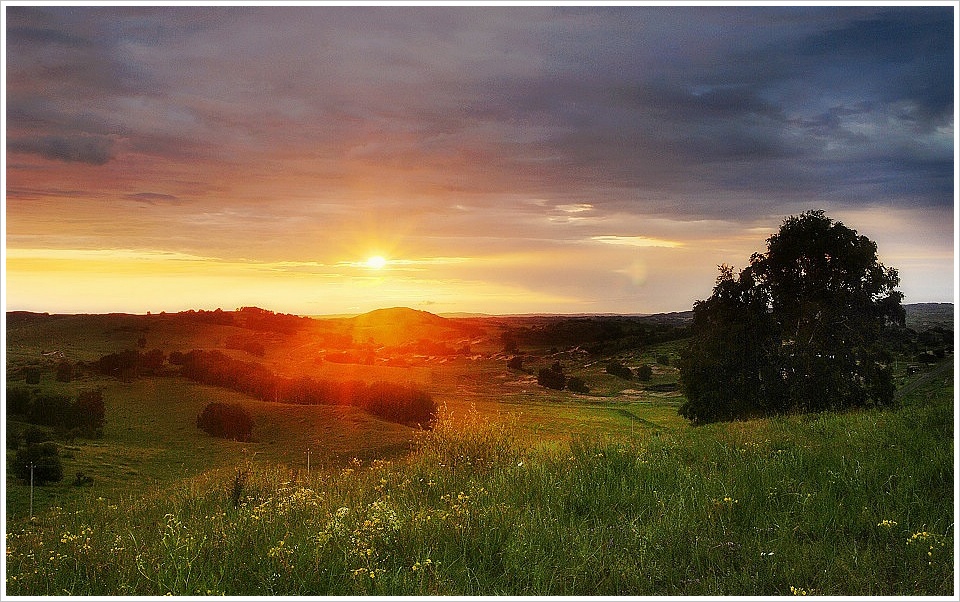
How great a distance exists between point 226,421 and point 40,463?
18.9 metres

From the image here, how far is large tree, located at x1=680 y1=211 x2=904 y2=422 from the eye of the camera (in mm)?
26531

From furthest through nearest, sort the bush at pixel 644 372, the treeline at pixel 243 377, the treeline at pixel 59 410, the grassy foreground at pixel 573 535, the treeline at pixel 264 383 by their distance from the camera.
→ the treeline at pixel 264 383 → the treeline at pixel 243 377 → the treeline at pixel 59 410 → the bush at pixel 644 372 → the grassy foreground at pixel 573 535

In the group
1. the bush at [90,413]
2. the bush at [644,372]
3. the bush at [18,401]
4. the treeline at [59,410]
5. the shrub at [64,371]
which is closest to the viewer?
the bush at [644,372]

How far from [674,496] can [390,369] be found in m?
44.7

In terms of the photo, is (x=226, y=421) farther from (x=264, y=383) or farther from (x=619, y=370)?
(x=619, y=370)

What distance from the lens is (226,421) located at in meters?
53.6

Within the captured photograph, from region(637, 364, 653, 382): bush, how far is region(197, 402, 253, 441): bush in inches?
1204

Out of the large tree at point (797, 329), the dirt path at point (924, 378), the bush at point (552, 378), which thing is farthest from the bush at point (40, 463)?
the dirt path at point (924, 378)

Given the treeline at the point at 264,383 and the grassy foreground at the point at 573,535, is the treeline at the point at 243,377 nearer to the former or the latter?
the treeline at the point at 264,383

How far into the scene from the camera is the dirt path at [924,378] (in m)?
28.8

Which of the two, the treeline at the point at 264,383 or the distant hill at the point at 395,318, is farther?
the treeline at the point at 264,383

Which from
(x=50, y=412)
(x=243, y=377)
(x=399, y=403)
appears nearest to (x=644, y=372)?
(x=399, y=403)

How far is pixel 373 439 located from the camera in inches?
1633

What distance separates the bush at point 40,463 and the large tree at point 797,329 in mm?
32747
